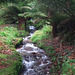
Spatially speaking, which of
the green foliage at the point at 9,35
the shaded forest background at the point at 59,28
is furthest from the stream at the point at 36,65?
the green foliage at the point at 9,35

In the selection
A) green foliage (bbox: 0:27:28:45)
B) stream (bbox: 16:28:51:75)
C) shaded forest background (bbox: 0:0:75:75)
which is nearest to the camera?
shaded forest background (bbox: 0:0:75:75)

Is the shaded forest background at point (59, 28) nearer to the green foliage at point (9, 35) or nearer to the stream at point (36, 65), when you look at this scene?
the green foliage at point (9, 35)

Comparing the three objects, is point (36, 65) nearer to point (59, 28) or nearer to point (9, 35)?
point (59, 28)

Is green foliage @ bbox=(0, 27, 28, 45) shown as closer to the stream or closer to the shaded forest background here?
the shaded forest background

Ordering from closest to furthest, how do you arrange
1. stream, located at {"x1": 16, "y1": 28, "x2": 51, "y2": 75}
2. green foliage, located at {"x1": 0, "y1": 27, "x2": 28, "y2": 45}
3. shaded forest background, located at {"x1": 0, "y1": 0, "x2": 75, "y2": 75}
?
shaded forest background, located at {"x1": 0, "y1": 0, "x2": 75, "y2": 75}
stream, located at {"x1": 16, "y1": 28, "x2": 51, "y2": 75}
green foliage, located at {"x1": 0, "y1": 27, "x2": 28, "y2": 45}

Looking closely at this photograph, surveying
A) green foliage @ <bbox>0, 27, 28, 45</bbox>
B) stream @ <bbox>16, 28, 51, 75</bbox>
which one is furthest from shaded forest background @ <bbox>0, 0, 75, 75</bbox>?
stream @ <bbox>16, 28, 51, 75</bbox>

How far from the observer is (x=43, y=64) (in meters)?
5.35

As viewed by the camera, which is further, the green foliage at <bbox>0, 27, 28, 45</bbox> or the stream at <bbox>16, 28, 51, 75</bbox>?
the green foliage at <bbox>0, 27, 28, 45</bbox>

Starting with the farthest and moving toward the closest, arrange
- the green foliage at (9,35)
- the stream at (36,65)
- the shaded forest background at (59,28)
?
the green foliage at (9,35) → the stream at (36,65) → the shaded forest background at (59,28)

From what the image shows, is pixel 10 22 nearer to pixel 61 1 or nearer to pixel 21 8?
pixel 21 8

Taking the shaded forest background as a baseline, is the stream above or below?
below

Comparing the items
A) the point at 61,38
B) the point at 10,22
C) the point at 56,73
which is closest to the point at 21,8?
the point at 10,22

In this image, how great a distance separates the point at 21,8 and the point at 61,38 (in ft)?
21.9

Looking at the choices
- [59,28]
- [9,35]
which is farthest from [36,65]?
[9,35]
